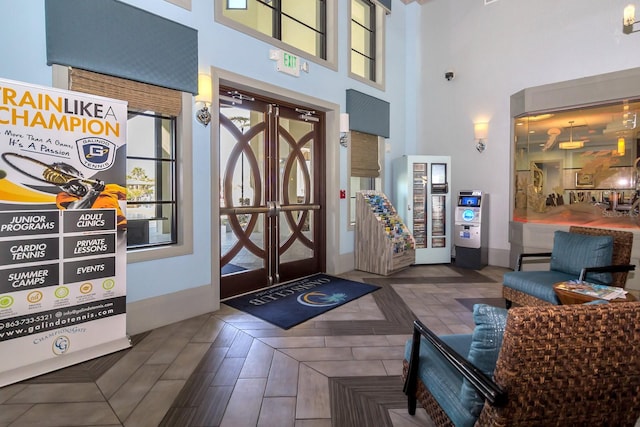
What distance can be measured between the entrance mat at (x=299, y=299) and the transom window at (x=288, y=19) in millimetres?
3169

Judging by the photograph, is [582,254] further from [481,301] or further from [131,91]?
[131,91]

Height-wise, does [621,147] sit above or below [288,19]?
below

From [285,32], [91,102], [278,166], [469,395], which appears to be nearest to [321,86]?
[285,32]

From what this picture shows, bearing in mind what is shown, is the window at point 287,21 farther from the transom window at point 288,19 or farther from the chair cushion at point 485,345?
the chair cushion at point 485,345

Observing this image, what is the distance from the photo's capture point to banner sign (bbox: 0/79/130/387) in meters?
2.38

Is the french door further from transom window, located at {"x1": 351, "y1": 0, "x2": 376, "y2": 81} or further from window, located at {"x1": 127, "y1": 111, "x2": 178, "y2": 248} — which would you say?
transom window, located at {"x1": 351, "y1": 0, "x2": 376, "y2": 81}

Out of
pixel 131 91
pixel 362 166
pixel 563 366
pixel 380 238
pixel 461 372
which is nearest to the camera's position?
pixel 563 366

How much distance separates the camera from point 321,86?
516 centimetres

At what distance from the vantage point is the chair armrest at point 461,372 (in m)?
1.24

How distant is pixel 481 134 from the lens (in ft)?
20.2

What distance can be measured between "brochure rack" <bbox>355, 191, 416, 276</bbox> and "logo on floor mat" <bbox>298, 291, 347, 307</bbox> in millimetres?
1244

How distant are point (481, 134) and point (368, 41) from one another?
8.38ft

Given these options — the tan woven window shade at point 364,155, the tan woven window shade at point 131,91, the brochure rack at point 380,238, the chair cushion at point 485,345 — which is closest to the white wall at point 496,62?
the tan woven window shade at point 364,155

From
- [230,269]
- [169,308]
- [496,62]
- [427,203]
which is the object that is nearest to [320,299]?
[230,269]
